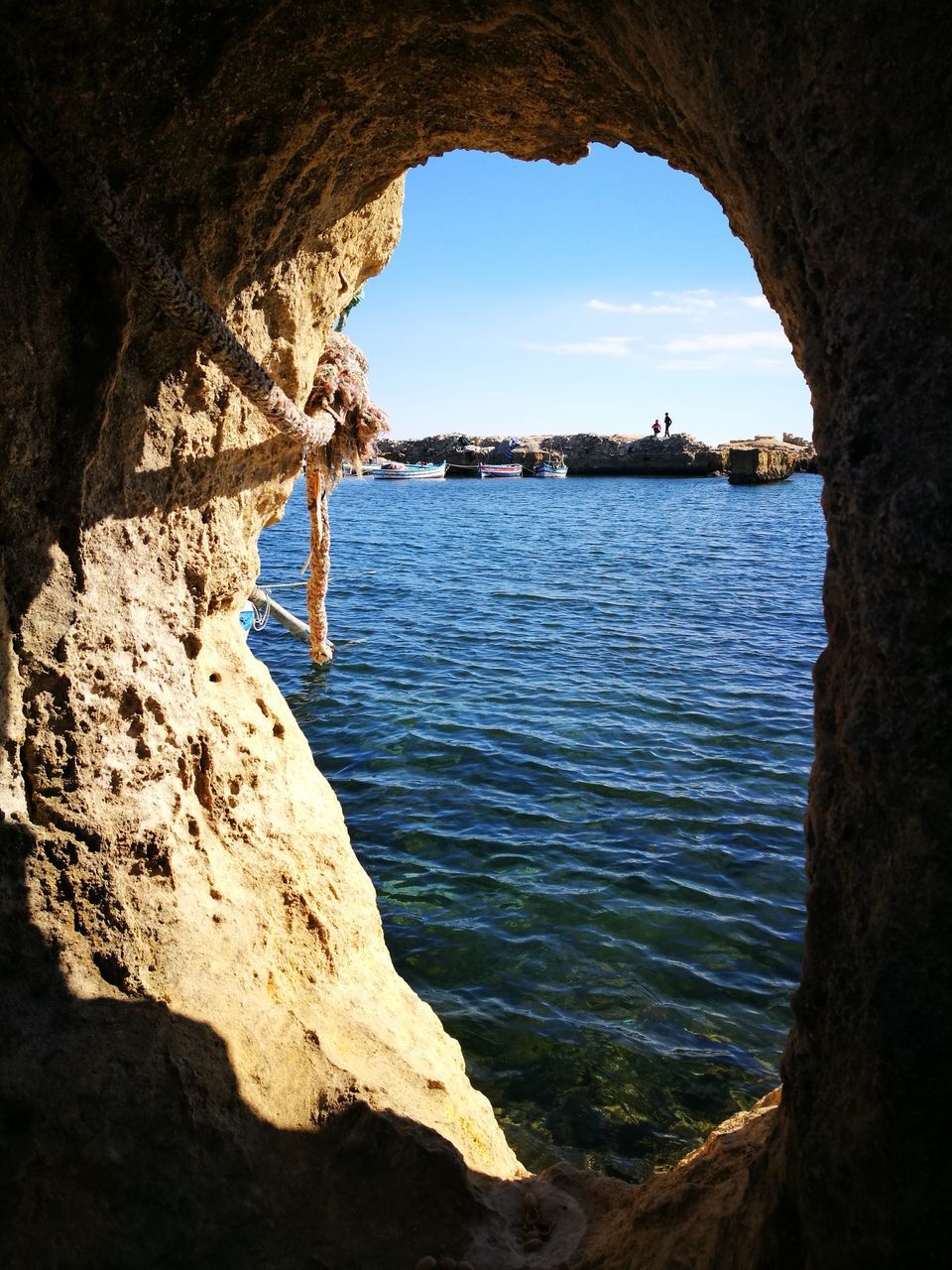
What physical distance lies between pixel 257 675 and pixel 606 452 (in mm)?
86834

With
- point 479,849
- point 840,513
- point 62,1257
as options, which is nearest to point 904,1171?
point 840,513

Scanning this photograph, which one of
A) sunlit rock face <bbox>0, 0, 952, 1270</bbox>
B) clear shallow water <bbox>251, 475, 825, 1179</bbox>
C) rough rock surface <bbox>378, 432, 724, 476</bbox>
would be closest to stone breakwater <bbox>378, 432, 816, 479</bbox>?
rough rock surface <bbox>378, 432, 724, 476</bbox>

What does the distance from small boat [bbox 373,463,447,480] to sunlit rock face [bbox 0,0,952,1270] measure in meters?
76.2

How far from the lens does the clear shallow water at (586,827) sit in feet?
19.1

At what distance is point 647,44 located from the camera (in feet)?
9.34

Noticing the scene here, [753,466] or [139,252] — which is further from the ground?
[753,466]

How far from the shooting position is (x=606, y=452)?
8906 centimetres

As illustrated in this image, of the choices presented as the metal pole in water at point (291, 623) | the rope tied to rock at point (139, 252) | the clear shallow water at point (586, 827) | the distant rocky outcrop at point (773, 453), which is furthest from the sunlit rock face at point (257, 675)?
the distant rocky outcrop at point (773, 453)

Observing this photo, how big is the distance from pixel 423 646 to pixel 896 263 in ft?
47.3

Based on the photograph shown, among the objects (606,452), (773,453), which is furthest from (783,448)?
(606,452)

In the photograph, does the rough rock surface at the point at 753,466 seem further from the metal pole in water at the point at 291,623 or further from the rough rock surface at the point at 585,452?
the metal pole in water at the point at 291,623

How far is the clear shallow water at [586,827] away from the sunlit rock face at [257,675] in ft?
4.89

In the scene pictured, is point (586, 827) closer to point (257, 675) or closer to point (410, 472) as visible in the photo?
point (257, 675)

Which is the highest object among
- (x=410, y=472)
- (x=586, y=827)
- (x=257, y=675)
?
(x=410, y=472)
